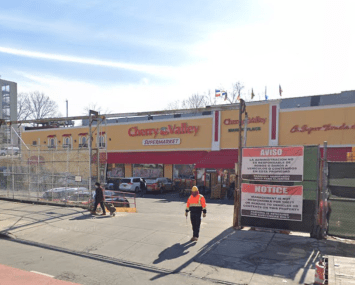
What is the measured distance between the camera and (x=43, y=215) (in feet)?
40.5

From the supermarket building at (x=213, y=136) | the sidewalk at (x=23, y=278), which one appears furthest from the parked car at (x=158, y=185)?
the sidewalk at (x=23, y=278)

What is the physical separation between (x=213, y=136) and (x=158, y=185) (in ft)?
21.5

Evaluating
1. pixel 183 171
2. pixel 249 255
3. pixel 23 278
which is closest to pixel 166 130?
pixel 183 171

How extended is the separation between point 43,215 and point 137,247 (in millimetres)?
5812

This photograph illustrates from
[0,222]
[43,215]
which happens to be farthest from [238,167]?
[0,222]

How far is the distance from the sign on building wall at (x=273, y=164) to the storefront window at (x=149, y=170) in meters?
21.0

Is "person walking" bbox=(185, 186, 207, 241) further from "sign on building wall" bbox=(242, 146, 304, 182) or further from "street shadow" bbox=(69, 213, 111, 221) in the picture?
"street shadow" bbox=(69, 213, 111, 221)

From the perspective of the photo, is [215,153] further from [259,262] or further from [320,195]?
[259,262]

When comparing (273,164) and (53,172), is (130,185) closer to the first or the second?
(53,172)

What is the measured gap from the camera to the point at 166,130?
2944 cm

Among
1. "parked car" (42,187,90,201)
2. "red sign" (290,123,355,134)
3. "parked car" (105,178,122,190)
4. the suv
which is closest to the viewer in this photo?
"parked car" (42,187,90,201)

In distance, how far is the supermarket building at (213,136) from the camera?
2198 centimetres

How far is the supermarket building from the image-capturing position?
866 inches

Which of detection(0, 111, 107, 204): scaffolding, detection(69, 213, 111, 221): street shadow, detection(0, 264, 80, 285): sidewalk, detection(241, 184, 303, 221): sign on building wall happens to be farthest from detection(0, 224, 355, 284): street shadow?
detection(0, 111, 107, 204): scaffolding
